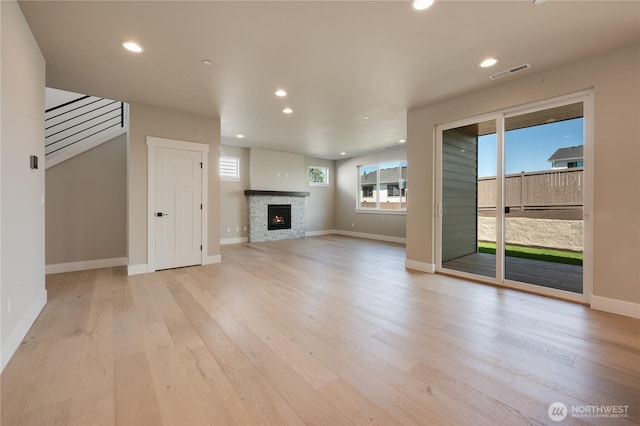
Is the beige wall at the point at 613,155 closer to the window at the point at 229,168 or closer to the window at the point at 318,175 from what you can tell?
the window at the point at 229,168

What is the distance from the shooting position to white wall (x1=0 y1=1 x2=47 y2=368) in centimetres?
192

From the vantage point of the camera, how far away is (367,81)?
A: 3508 millimetres

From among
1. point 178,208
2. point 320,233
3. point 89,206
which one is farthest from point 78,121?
point 320,233

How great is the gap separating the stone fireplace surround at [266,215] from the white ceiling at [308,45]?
380 centimetres

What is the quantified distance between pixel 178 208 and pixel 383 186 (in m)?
5.76

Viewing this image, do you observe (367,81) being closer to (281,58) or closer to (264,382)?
(281,58)

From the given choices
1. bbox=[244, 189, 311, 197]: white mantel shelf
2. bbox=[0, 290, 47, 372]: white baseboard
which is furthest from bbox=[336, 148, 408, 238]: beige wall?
bbox=[0, 290, 47, 372]: white baseboard

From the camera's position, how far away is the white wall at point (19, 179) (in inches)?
75.4

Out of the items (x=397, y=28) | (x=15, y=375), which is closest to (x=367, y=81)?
(x=397, y=28)

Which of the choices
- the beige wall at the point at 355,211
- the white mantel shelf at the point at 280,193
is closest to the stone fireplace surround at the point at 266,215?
the white mantel shelf at the point at 280,193

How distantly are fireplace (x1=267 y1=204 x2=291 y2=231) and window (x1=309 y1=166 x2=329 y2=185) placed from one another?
4.89ft

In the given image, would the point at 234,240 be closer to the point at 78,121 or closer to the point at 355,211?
the point at 355,211

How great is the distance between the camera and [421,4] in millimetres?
2131

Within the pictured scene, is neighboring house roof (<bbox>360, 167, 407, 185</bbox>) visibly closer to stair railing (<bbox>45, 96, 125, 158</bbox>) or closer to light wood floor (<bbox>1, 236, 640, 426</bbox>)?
light wood floor (<bbox>1, 236, 640, 426</bbox>)
